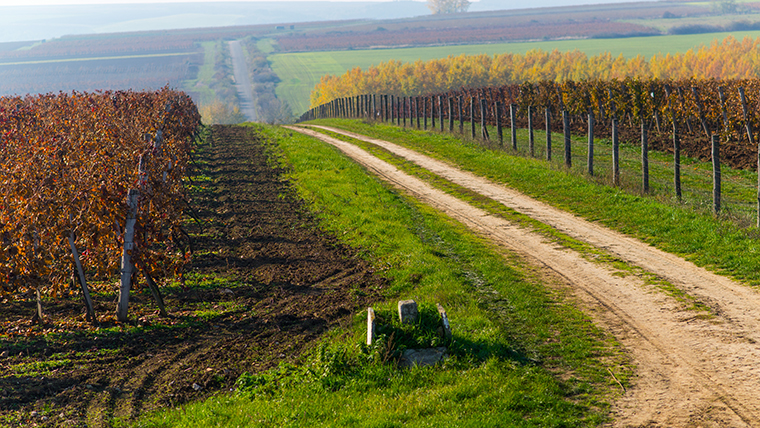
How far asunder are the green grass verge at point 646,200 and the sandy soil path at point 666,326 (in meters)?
0.56

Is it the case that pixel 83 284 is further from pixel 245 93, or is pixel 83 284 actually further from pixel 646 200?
pixel 245 93

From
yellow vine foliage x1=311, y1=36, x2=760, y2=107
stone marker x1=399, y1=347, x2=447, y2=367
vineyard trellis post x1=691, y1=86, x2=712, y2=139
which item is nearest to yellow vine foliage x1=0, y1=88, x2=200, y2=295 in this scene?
stone marker x1=399, y1=347, x2=447, y2=367

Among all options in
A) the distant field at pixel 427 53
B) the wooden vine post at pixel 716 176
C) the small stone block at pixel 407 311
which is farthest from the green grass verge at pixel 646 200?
the distant field at pixel 427 53

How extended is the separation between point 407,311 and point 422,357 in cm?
64

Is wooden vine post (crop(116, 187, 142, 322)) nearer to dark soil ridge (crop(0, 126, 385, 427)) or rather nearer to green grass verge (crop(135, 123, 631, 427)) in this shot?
dark soil ridge (crop(0, 126, 385, 427))

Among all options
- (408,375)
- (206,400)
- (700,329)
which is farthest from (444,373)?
(700,329)

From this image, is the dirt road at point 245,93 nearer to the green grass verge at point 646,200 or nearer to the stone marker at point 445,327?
the green grass verge at point 646,200

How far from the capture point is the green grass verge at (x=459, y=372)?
6277 mm

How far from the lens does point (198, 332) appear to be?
8.97 m

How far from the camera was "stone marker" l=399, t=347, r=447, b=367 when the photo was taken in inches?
289

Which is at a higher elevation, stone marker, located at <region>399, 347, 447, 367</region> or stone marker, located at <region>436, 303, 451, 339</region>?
stone marker, located at <region>436, 303, 451, 339</region>

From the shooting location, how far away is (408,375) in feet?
23.3

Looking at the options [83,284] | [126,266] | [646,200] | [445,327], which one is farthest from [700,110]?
[83,284]

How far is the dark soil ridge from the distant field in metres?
128
